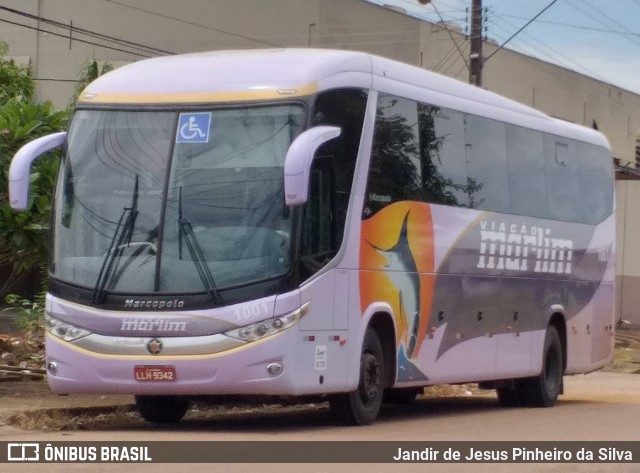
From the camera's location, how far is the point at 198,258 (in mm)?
12719

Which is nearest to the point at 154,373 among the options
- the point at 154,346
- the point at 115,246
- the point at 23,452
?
the point at 154,346

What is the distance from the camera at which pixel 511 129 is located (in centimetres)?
1836

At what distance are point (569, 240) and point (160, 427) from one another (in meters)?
7.89

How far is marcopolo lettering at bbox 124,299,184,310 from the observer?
1266 centimetres

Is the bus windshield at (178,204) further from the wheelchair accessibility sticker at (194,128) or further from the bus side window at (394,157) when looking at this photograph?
the bus side window at (394,157)

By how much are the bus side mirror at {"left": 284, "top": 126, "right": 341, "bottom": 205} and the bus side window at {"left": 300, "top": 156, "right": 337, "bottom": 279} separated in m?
0.62

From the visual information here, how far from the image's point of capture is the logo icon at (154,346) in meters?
12.6

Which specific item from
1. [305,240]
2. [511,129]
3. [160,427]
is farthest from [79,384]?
[511,129]

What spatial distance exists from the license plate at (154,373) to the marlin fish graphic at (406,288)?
2881mm

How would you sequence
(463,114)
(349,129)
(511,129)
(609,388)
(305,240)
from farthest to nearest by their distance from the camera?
(609,388)
(511,129)
(463,114)
(349,129)
(305,240)

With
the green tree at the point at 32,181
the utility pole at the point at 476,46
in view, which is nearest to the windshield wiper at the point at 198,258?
the green tree at the point at 32,181

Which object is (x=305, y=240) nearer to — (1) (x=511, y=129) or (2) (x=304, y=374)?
(2) (x=304, y=374)

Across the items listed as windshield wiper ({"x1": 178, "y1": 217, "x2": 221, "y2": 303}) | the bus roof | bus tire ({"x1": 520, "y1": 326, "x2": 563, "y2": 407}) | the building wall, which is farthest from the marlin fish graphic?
the building wall

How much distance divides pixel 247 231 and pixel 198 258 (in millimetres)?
499
